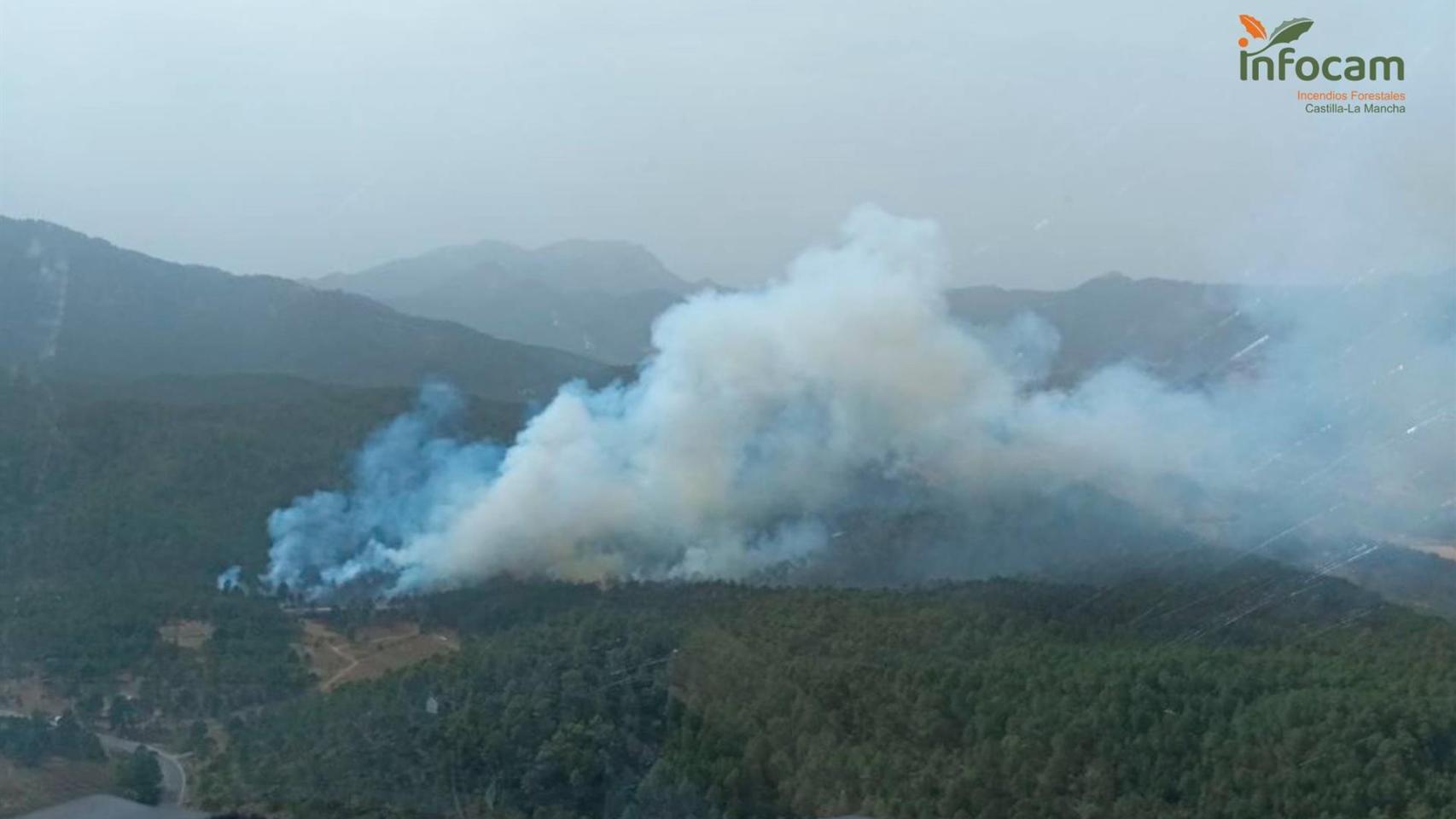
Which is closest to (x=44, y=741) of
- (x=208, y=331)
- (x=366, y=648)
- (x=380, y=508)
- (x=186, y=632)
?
(x=186, y=632)

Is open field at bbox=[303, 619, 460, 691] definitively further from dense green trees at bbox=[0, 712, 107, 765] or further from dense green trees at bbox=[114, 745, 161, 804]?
dense green trees at bbox=[114, 745, 161, 804]

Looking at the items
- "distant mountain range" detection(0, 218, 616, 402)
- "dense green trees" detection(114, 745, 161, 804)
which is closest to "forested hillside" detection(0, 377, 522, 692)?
"dense green trees" detection(114, 745, 161, 804)

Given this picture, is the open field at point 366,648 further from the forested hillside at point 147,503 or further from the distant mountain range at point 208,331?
the distant mountain range at point 208,331

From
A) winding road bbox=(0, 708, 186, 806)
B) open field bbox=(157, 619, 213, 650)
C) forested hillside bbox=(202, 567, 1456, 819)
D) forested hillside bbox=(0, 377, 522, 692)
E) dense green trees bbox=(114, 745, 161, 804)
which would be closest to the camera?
forested hillside bbox=(202, 567, 1456, 819)

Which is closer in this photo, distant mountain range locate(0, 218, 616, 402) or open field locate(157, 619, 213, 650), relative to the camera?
open field locate(157, 619, 213, 650)

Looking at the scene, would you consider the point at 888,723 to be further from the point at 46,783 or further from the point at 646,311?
the point at 646,311
